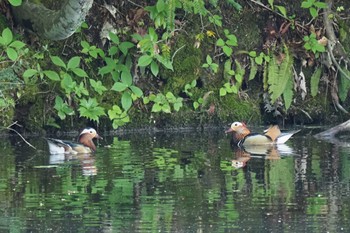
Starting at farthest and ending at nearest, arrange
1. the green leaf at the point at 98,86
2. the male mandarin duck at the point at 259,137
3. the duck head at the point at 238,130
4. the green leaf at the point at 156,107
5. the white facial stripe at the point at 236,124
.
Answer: the green leaf at the point at 156,107 < the white facial stripe at the point at 236,124 < the green leaf at the point at 98,86 < the duck head at the point at 238,130 < the male mandarin duck at the point at 259,137

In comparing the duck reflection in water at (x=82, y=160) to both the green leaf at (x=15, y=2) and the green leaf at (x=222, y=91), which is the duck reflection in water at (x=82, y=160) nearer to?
the green leaf at (x=15, y=2)

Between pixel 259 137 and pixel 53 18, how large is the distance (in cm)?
307

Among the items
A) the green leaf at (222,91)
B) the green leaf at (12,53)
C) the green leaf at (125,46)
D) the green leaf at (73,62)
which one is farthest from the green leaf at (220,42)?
the green leaf at (12,53)

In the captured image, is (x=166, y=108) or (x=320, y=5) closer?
(x=166, y=108)

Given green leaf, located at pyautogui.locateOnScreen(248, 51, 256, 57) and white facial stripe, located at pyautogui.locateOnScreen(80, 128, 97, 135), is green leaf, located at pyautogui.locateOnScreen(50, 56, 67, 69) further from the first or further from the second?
green leaf, located at pyautogui.locateOnScreen(248, 51, 256, 57)

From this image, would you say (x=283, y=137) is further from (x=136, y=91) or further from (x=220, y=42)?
(x=220, y=42)

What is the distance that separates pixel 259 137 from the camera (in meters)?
17.2

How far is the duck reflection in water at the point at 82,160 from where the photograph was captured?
14203 mm

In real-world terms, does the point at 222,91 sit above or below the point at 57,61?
below

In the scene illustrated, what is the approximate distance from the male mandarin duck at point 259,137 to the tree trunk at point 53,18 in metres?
2.53

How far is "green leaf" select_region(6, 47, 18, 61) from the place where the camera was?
16.2 meters

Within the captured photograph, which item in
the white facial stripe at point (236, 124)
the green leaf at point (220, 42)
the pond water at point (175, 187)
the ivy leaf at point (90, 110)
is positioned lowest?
the pond water at point (175, 187)

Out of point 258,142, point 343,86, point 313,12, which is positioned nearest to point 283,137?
point 258,142

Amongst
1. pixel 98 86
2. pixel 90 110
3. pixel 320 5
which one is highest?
pixel 320 5
